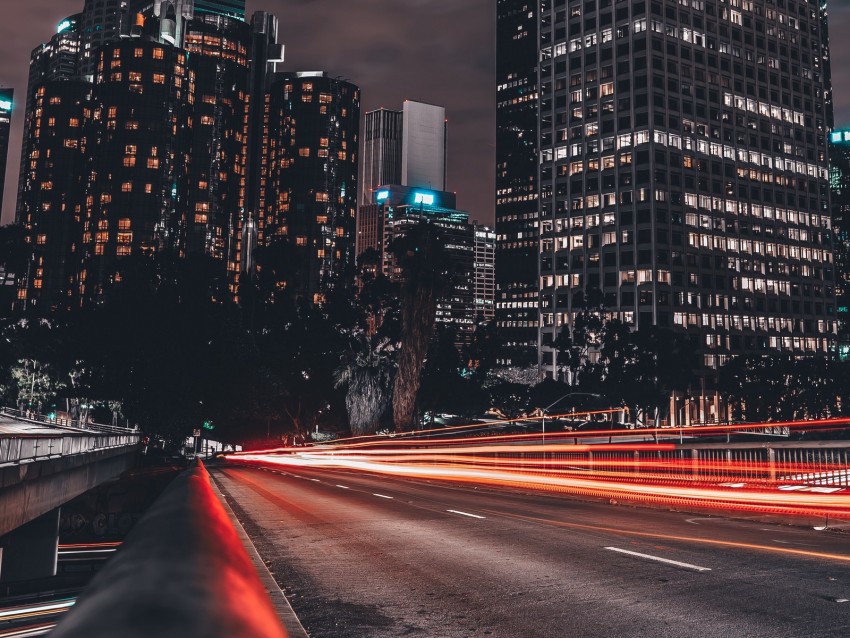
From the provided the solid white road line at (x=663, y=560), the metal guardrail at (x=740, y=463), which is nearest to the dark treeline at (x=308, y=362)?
the metal guardrail at (x=740, y=463)

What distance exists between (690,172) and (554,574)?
15439 centimetres

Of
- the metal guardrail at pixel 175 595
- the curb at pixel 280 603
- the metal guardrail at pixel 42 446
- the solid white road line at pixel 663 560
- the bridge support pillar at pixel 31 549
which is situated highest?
the metal guardrail at pixel 175 595

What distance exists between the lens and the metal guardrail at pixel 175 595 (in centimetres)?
110

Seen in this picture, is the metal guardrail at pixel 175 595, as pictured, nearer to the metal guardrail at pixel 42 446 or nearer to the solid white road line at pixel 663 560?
the solid white road line at pixel 663 560

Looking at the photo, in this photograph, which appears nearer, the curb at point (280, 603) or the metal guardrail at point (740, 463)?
the curb at point (280, 603)

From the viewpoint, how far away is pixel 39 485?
24.6 meters

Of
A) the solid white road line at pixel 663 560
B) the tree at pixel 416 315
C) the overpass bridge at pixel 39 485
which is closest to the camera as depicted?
the solid white road line at pixel 663 560

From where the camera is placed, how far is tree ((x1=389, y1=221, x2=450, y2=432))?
6419 cm

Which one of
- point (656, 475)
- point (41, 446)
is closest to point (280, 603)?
point (656, 475)

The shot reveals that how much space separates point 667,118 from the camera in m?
150

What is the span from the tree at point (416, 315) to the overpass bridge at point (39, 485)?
26189 millimetres

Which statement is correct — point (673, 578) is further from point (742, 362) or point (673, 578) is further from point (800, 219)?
point (800, 219)

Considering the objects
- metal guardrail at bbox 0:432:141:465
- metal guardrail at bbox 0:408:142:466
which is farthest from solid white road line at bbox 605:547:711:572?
metal guardrail at bbox 0:432:141:465

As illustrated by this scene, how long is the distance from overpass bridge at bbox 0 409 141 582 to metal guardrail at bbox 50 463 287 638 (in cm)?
2102
